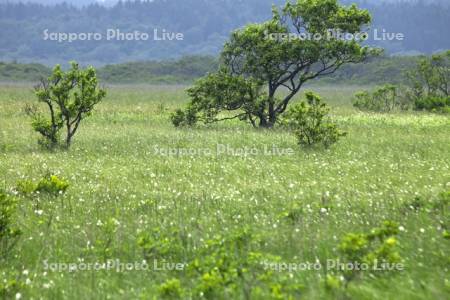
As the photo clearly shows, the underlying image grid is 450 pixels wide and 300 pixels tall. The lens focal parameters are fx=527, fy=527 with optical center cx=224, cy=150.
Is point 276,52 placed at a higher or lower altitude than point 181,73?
lower

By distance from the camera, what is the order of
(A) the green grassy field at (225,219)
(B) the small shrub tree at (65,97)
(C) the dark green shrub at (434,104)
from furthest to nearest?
(C) the dark green shrub at (434,104) < (B) the small shrub tree at (65,97) < (A) the green grassy field at (225,219)

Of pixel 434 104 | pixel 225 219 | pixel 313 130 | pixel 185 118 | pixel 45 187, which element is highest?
pixel 434 104

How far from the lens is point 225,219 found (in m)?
9.66

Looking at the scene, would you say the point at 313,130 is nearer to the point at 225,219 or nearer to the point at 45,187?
the point at 45,187

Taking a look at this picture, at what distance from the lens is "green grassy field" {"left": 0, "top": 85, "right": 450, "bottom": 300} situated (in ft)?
21.9

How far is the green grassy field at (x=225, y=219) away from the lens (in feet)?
21.9

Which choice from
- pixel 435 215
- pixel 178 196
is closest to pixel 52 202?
pixel 178 196

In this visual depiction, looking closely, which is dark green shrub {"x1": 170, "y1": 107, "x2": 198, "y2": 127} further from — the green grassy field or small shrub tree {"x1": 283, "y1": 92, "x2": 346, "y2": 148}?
the green grassy field

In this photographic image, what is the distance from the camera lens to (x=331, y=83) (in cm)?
16888

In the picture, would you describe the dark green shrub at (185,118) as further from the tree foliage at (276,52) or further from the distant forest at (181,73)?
the distant forest at (181,73)

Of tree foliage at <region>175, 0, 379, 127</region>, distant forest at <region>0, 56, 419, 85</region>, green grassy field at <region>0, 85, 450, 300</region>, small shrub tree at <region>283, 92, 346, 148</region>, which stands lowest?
green grassy field at <region>0, 85, 450, 300</region>

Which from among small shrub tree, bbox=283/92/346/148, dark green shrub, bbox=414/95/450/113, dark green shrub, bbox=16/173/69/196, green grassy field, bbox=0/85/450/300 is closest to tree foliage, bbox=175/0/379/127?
small shrub tree, bbox=283/92/346/148

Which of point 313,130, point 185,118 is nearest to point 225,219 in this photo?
point 313,130

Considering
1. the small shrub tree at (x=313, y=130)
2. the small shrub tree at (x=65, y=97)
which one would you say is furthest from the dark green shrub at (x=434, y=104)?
the small shrub tree at (x=65, y=97)
